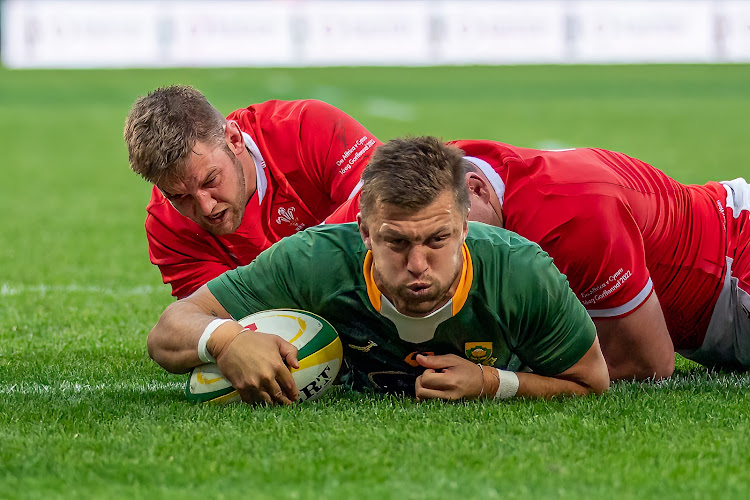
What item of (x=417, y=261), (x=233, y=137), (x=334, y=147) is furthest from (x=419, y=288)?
(x=334, y=147)

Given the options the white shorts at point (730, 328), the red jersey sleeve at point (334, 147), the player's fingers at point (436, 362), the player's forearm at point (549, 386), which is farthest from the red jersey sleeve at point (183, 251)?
the white shorts at point (730, 328)

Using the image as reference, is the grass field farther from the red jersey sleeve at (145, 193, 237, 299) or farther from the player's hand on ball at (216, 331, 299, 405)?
the red jersey sleeve at (145, 193, 237, 299)

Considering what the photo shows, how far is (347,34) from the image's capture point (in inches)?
1442

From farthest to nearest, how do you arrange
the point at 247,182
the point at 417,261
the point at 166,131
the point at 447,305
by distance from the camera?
the point at 247,182, the point at 166,131, the point at 447,305, the point at 417,261

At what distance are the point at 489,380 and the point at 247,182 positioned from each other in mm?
1773

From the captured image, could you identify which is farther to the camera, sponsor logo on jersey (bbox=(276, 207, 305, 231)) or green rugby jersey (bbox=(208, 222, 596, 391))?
sponsor logo on jersey (bbox=(276, 207, 305, 231))

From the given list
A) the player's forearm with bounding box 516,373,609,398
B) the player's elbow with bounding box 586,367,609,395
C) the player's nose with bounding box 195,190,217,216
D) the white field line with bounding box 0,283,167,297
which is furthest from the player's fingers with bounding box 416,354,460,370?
the white field line with bounding box 0,283,167,297

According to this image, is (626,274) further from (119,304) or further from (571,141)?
(571,141)

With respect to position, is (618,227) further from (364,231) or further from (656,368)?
(364,231)

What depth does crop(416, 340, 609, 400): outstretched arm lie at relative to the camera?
426cm

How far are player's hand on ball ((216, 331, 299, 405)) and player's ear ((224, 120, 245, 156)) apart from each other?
1.39m

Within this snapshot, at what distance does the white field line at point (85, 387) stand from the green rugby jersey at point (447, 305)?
636mm

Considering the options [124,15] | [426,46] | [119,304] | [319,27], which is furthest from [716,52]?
[119,304]

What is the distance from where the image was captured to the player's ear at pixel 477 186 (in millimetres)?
4660
